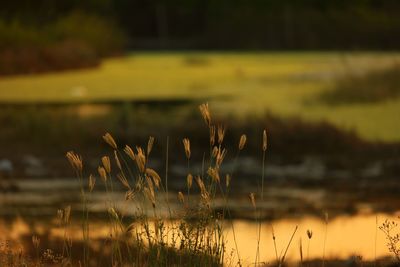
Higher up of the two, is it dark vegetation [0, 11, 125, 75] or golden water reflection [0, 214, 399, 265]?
dark vegetation [0, 11, 125, 75]

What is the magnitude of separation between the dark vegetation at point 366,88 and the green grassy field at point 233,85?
238 millimetres

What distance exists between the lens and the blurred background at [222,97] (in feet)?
33.6

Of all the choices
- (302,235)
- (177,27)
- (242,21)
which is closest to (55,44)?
(242,21)

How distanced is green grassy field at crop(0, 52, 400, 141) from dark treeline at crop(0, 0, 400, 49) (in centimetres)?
330

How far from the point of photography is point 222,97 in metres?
19.2

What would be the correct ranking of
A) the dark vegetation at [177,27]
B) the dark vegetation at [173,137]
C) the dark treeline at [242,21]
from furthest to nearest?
the dark treeline at [242,21] < the dark vegetation at [177,27] < the dark vegetation at [173,137]

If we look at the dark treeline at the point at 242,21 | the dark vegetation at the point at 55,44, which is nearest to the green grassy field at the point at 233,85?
the dark vegetation at the point at 55,44

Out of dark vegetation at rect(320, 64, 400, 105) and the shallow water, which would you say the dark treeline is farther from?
the shallow water

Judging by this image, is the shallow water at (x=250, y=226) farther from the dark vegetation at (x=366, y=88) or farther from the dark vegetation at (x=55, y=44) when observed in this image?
the dark vegetation at (x=55, y=44)

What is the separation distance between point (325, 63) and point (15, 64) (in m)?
6.66

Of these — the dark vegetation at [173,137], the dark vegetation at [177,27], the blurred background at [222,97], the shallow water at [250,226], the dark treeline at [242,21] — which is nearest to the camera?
the shallow water at [250,226]

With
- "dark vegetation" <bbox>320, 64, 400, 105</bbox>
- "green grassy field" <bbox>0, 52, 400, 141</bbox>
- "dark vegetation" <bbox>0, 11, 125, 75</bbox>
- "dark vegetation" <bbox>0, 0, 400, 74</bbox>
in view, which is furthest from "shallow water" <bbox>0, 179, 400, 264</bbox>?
"dark vegetation" <bbox>0, 0, 400, 74</bbox>

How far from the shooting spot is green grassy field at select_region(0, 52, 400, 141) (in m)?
16.4

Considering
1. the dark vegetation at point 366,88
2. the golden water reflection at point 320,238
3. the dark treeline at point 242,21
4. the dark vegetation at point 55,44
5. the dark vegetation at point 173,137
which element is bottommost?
the golden water reflection at point 320,238
